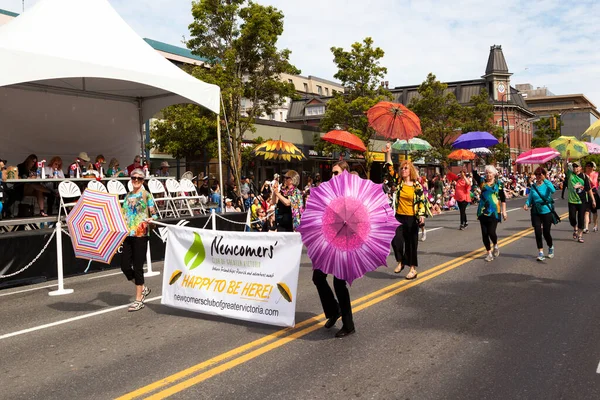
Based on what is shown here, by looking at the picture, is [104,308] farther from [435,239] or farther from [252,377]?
[435,239]

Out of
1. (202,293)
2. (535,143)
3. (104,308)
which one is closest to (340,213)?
(202,293)

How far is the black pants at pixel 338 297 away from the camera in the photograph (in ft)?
18.6

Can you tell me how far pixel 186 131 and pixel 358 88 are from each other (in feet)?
45.0

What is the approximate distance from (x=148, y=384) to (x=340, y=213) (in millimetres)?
2343

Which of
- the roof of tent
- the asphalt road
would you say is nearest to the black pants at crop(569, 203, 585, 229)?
the asphalt road

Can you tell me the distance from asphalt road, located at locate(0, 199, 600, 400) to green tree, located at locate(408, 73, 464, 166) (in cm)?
3588

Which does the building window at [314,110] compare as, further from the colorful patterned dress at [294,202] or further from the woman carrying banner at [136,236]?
the woman carrying banner at [136,236]

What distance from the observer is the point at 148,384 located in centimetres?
446

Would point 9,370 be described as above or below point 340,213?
below

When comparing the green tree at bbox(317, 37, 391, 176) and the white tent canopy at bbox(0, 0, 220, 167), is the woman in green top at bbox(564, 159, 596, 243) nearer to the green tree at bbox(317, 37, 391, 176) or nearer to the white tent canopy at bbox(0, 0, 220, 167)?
the white tent canopy at bbox(0, 0, 220, 167)

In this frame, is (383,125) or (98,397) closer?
(98,397)

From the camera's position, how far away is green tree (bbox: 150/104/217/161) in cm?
2497

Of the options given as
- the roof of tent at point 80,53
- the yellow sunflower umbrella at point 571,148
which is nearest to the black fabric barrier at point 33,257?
the roof of tent at point 80,53

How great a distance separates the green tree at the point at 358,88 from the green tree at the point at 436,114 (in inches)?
370
